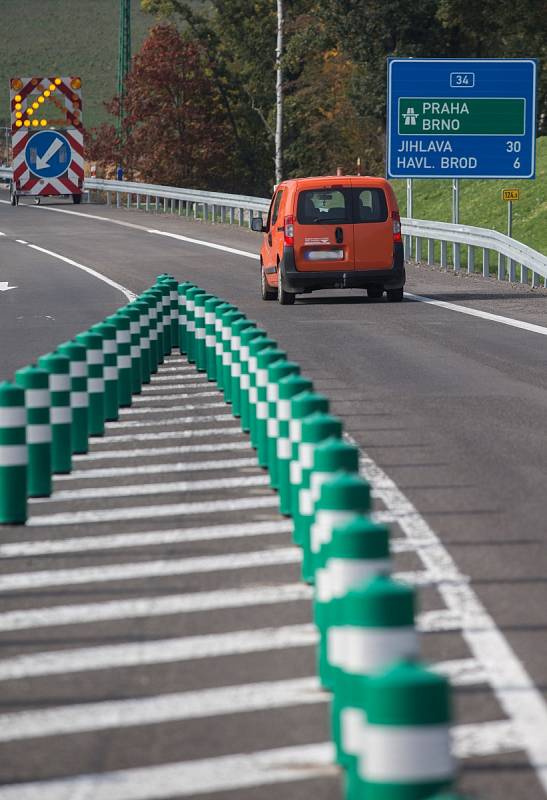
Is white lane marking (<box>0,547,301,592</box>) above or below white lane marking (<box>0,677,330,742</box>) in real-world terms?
below

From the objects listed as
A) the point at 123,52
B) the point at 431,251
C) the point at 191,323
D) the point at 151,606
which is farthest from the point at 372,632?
the point at 123,52

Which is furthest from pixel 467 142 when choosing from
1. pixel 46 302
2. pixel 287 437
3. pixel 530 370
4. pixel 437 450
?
pixel 287 437

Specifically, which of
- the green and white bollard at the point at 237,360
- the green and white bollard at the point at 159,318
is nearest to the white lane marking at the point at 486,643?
the green and white bollard at the point at 237,360

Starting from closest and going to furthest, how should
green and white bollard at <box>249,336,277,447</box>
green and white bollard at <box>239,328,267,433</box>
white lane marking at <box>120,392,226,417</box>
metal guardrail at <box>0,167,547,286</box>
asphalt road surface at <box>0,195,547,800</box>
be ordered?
asphalt road surface at <box>0,195,547,800</box> < green and white bollard at <box>249,336,277,447</box> < green and white bollard at <box>239,328,267,433</box> < white lane marking at <box>120,392,226,417</box> < metal guardrail at <box>0,167,547,286</box>

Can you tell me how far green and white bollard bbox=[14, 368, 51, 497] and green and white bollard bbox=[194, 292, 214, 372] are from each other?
7467mm

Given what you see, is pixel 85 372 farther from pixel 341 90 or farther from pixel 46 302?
pixel 341 90

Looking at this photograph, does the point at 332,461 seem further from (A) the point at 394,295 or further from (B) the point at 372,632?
(A) the point at 394,295

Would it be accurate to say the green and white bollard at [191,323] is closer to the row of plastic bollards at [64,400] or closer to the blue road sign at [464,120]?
the row of plastic bollards at [64,400]

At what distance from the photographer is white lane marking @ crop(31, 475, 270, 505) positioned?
11.6 m

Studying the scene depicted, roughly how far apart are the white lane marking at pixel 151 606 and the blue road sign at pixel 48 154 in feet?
136

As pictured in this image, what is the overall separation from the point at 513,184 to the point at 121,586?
4662cm

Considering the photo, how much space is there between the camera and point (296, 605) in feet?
27.6

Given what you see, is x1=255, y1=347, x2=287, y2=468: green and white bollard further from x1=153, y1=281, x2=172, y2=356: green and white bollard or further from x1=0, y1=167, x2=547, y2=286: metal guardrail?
x1=0, y1=167, x2=547, y2=286: metal guardrail

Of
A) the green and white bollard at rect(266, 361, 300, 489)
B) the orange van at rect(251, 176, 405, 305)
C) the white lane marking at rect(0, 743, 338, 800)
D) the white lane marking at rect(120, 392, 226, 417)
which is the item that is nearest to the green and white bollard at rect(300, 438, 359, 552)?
the white lane marking at rect(0, 743, 338, 800)
